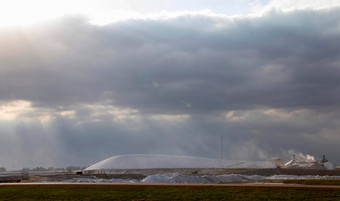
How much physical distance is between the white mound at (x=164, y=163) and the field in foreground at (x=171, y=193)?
7106cm

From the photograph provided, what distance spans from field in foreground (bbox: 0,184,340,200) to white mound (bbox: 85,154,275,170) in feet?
233

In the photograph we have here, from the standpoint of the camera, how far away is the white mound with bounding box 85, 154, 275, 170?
118 meters

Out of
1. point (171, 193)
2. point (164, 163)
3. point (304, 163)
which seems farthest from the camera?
point (304, 163)

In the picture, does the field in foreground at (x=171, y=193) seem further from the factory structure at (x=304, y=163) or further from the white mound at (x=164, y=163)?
the factory structure at (x=304, y=163)

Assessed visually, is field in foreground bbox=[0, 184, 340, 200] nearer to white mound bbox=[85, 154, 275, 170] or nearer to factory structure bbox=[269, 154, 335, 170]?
white mound bbox=[85, 154, 275, 170]

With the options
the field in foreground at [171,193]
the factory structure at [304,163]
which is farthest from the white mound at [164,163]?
the field in foreground at [171,193]

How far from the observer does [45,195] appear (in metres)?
43.7

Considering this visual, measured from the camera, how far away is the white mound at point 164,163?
118 m

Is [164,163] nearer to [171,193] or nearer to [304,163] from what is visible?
[304,163]

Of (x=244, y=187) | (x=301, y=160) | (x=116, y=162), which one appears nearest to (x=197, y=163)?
(x=116, y=162)

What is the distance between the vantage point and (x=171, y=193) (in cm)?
4144

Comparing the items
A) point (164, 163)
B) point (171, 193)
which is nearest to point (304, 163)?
point (164, 163)

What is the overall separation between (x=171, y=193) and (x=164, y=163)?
78619mm

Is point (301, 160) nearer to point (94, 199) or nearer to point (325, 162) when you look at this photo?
point (325, 162)
